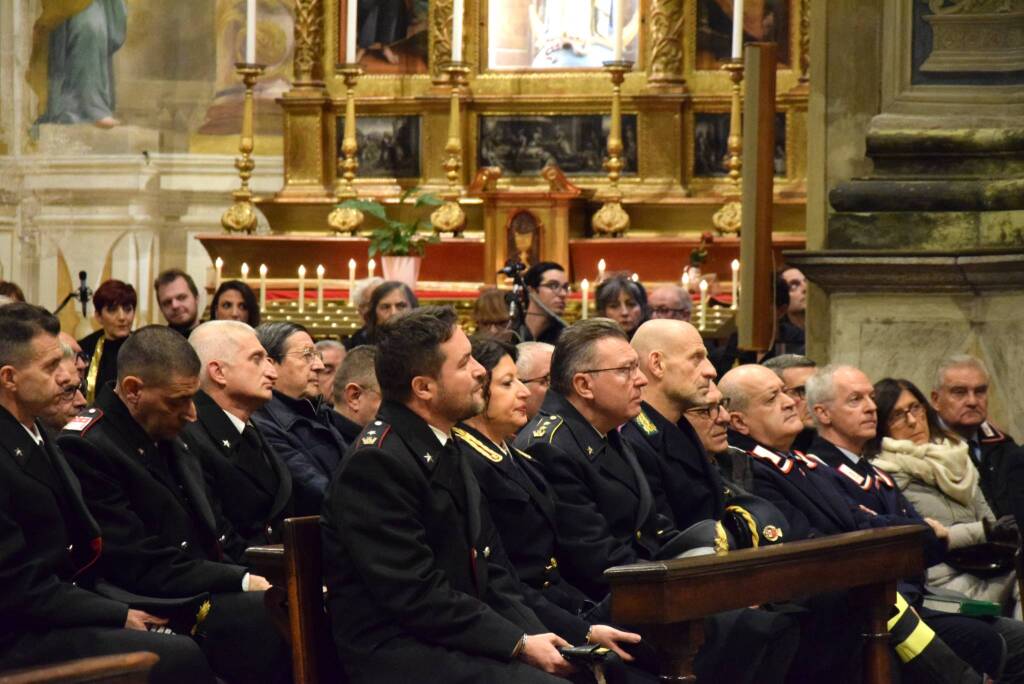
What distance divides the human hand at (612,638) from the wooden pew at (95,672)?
1.83 meters

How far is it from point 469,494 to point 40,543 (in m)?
1.07

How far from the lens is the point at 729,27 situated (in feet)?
43.4

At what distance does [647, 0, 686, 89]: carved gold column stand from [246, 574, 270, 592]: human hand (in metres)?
8.07

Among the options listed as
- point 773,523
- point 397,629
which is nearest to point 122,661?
point 397,629

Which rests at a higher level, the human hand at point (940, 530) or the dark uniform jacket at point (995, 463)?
the dark uniform jacket at point (995, 463)

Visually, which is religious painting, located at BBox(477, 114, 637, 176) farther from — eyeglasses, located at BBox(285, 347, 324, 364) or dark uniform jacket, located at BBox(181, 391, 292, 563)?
dark uniform jacket, located at BBox(181, 391, 292, 563)

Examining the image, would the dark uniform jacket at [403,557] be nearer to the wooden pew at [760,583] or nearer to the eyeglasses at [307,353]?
the wooden pew at [760,583]

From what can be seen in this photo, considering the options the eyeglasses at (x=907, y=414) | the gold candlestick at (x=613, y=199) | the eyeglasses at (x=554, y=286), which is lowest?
the eyeglasses at (x=907, y=414)

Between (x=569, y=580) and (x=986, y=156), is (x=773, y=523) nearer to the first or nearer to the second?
(x=569, y=580)

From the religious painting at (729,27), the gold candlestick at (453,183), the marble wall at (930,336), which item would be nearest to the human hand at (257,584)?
the marble wall at (930,336)

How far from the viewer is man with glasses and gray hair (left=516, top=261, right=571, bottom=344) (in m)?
8.80

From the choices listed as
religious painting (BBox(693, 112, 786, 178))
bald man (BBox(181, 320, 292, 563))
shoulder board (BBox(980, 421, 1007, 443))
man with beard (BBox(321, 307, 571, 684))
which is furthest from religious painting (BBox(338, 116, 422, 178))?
man with beard (BBox(321, 307, 571, 684))

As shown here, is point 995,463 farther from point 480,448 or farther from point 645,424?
point 480,448

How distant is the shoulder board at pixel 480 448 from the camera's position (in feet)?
18.1
